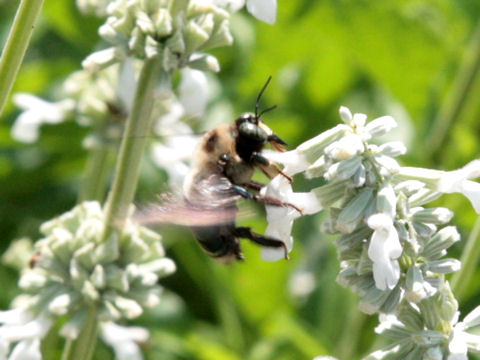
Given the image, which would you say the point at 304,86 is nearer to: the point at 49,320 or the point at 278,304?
the point at 278,304

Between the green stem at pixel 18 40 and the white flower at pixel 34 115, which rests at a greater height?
the green stem at pixel 18 40

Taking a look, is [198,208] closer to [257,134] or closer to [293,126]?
[257,134]

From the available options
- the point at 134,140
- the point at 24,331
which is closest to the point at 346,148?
the point at 134,140

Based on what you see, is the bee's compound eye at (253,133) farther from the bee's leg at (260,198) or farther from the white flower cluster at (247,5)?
the white flower cluster at (247,5)

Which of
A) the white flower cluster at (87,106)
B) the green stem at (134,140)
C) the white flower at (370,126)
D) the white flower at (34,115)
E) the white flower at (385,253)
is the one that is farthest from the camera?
the white flower at (34,115)

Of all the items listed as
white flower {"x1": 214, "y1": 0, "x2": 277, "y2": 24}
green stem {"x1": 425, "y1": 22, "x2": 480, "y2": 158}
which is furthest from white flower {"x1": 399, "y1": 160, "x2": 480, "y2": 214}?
green stem {"x1": 425, "y1": 22, "x2": 480, "y2": 158}

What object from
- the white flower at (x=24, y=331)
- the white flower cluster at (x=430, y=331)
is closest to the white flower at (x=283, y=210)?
the white flower cluster at (x=430, y=331)

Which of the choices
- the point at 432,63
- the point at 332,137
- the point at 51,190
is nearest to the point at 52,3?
the point at 51,190
